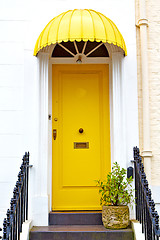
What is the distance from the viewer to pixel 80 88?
5969mm

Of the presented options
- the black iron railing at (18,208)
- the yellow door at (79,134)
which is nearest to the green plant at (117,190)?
the yellow door at (79,134)

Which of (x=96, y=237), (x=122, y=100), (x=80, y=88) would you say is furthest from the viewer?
(x=80, y=88)

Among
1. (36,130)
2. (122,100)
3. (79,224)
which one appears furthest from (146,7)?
(79,224)

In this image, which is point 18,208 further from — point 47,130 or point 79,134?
point 79,134

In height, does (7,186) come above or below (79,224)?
above

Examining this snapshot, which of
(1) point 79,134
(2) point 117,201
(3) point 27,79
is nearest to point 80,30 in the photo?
(3) point 27,79

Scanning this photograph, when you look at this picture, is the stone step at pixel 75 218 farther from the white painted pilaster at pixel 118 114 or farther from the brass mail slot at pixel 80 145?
the brass mail slot at pixel 80 145

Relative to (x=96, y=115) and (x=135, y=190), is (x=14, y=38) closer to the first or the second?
(x=96, y=115)

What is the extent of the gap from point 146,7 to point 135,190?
121 inches

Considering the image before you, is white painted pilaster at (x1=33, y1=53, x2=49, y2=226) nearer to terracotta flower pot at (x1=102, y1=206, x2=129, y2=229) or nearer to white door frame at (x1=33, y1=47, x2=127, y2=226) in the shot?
white door frame at (x1=33, y1=47, x2=127, y2=226)

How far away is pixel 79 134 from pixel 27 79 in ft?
4.20

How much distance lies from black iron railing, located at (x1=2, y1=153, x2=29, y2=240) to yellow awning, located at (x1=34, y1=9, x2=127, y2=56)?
182 cm

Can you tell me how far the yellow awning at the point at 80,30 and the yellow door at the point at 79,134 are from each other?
1.00 m

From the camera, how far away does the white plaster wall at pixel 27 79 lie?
538 cm
